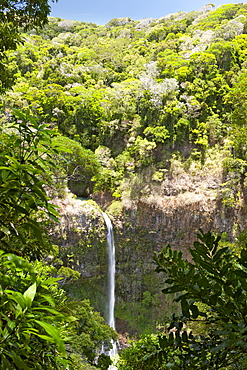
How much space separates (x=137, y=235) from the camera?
10508 millimetres

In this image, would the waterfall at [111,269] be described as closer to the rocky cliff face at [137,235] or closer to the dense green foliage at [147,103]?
the rocky cliff face at [137,235]

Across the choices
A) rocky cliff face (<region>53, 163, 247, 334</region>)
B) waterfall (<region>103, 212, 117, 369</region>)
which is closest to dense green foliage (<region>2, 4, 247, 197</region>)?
rocky cliff face (<region>53, 163, 247, 334</region>)

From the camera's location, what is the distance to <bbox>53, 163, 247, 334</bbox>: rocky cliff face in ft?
31.3

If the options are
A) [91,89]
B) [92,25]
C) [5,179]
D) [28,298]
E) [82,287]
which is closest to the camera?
[28,298]

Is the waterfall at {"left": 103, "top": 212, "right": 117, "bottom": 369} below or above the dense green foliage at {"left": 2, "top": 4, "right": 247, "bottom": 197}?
below

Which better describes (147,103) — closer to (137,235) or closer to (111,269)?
(137,235)

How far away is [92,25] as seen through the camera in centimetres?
2534

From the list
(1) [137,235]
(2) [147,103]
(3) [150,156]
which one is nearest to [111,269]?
(1) [137,235]

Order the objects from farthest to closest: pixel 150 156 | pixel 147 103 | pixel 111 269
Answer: pixel 147 103 < pixel 150 156 < pixel 111 269

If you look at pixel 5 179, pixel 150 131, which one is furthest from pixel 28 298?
pixel 150 131

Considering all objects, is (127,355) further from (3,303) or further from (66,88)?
(66,88)

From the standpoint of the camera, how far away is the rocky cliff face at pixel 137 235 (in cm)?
953

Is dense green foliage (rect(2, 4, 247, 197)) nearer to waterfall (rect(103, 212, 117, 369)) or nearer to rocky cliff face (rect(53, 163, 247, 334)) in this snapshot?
rocky cliff face (rect(53, 163, 247, 334))

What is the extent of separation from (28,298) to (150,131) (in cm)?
1087
